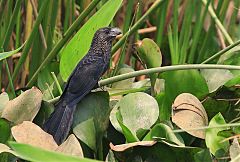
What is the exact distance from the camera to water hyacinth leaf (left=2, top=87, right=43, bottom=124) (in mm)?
1505

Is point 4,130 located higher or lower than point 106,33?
lower

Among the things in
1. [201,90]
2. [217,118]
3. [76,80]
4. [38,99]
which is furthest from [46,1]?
[217,118]

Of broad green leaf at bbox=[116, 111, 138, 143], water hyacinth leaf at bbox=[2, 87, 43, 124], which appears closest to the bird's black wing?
water hyacinth leaf at bbox=[2, 87, 43, 124]

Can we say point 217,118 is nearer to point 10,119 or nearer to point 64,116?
point 64,116

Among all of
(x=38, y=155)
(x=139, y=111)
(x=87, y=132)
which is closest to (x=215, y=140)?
(x=139, y=111)

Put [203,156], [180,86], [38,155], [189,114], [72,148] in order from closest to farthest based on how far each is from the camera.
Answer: [38,155] → [72,148] → [203,156] → [189,114] → [180,86]

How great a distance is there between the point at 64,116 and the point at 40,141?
0.21 meters

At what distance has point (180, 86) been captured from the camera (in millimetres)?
1661

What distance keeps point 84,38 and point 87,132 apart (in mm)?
303

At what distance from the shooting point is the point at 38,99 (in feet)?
4.97

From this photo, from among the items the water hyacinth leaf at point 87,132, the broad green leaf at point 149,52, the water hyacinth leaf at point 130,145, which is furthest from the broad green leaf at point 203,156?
the broad green leaf at point 149,52

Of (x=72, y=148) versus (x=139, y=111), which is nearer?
(x=72, y=148)

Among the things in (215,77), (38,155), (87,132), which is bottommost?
(87,132)

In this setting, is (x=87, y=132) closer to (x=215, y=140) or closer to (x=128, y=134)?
(x=128, y=134)
